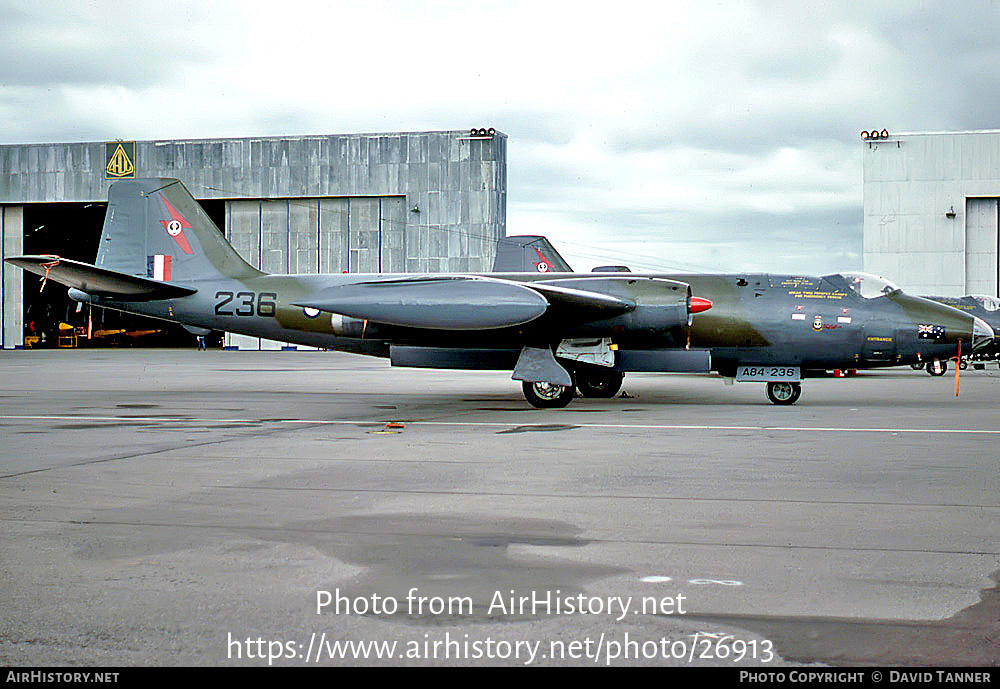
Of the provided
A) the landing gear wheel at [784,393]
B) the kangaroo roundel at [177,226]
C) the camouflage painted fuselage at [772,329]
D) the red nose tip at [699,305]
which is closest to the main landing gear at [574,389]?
the camouflage painted fuselage at [772,329]

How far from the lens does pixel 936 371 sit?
1262 inches

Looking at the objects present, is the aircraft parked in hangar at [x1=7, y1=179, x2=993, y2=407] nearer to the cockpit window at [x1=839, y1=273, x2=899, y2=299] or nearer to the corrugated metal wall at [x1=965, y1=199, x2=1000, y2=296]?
the cockpit window at [x1=839, y1=273, x2=899, y2=299]

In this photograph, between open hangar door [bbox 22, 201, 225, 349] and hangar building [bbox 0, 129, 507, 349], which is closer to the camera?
hangar building [bbox 0, 129, 507, 349]

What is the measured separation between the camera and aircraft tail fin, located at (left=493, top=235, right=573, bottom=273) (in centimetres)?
2781

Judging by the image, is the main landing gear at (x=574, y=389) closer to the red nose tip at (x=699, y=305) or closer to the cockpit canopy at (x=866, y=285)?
the red nose tip at (x=699, y=305)

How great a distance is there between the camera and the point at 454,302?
16.8 m

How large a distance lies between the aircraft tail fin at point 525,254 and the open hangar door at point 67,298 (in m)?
37.6

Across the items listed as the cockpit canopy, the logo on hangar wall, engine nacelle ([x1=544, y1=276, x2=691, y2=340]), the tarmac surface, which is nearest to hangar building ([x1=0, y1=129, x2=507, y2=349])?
the logo on hangar wall

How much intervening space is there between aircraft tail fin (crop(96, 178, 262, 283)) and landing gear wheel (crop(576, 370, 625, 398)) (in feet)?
26.0

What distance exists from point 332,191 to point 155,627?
53342 mm

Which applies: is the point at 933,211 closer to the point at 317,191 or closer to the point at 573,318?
the point at 317,191
